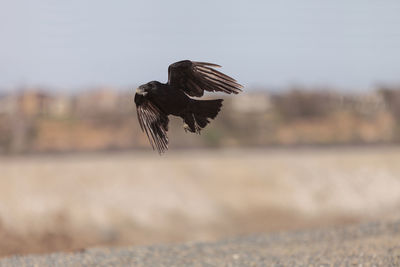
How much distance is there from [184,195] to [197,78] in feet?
81.0

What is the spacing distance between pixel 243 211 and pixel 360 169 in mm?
7074

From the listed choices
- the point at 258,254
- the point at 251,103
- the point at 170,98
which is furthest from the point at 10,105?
the point at 170,98

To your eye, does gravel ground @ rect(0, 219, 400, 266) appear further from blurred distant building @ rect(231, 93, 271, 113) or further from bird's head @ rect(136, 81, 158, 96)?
blurred distant building @ rect(231, 93, 271, 113)

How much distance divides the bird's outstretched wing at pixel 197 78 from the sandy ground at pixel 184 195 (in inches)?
770

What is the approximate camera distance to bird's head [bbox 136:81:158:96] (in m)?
8.59

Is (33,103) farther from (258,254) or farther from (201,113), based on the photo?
(201,113)

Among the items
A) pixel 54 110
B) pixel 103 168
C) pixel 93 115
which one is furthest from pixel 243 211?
pixel 54 110

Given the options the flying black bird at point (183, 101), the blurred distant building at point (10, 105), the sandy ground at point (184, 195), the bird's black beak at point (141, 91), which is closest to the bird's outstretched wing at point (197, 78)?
the flying black bird at point (183, 101)

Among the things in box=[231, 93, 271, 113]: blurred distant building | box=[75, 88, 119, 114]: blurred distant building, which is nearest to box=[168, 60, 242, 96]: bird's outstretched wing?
box=[231, 93, 271, 113]: blurred distant building

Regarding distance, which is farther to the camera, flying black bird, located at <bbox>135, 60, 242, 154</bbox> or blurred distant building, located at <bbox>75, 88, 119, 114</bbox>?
blurred distant building, located at <bbox>75, 88, 119, 114</bbox>

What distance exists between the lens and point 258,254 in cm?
1542

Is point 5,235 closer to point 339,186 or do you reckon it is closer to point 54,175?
point 54,175

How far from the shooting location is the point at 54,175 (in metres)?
33.3

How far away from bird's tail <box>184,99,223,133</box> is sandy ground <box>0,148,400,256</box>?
65.4ft
